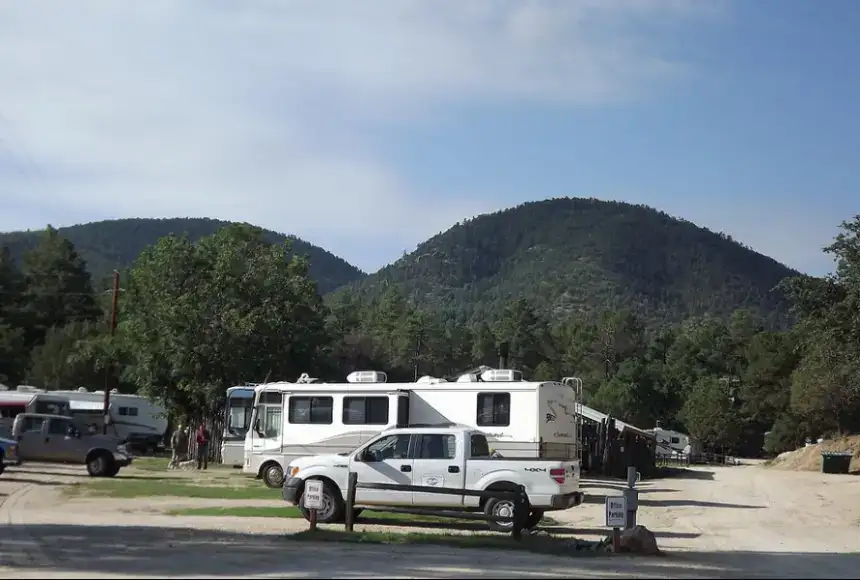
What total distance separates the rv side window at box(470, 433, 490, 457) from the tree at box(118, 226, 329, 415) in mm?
25264

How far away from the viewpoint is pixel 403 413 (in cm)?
2534

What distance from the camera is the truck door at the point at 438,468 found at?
17453 millimetres

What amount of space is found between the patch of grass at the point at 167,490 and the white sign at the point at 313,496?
8.44m

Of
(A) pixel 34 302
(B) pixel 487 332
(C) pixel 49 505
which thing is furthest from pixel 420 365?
(C) pixel 49 505

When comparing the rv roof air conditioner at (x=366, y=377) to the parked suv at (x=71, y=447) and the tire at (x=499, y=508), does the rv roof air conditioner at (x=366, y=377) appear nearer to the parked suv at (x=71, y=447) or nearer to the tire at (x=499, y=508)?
the parked suv at (x=71, y=447)

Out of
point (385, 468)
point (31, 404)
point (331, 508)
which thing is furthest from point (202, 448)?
point (385, 468)

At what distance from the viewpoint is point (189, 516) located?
19078mm

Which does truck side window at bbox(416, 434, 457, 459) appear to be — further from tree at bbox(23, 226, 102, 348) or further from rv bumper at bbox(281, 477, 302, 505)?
tree at bbox(23, 226, 102, 348)

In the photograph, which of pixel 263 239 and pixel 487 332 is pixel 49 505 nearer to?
pixel 263 239

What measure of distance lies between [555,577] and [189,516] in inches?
382

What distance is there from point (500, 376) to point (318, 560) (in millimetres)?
12544

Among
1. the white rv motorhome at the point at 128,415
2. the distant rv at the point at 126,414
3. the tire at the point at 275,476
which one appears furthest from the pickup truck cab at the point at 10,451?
the white rv motorhome at the point at 128,415

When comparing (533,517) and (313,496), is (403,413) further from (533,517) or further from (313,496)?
(313,496)

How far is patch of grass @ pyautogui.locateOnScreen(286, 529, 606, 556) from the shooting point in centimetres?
1450
